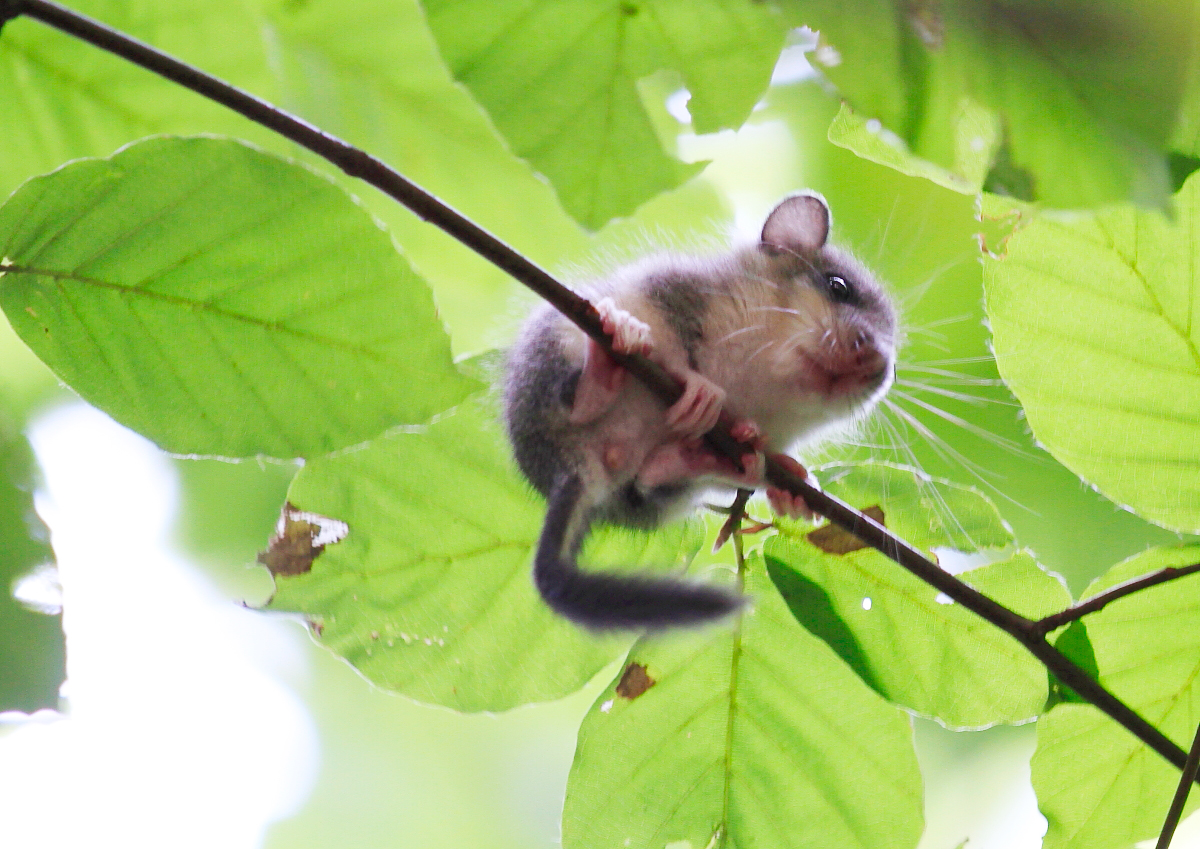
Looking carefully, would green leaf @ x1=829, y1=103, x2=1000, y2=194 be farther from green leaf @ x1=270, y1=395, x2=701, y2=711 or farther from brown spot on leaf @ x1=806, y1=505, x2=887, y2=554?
green leaf @ x1=270, y1=395, x2=701, y2=711

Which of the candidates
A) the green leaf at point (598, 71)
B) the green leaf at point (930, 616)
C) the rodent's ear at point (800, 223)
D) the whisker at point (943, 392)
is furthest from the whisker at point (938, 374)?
the green leaf at point (598, 71)

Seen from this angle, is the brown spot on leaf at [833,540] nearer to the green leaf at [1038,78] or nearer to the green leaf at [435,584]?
the green leaf at [435,584]

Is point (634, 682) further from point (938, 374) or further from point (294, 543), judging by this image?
point (938, 374)

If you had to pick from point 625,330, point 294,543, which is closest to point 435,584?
point 294,543

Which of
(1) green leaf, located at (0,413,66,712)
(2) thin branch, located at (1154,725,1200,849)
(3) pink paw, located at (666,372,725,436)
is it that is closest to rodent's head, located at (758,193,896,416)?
(3) pink paw, located at (666,372,725,436)

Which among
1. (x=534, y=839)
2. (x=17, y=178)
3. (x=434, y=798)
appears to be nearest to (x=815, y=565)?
(x=17, y=178)

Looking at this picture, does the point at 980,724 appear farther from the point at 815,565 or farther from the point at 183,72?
the point at 183,72
